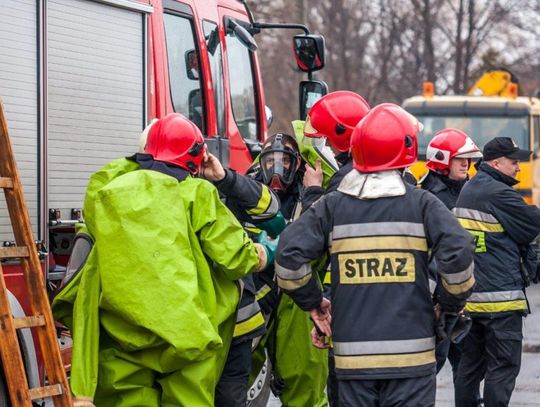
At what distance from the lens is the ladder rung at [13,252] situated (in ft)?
16.8

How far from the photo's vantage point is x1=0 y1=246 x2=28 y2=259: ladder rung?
5.13 m

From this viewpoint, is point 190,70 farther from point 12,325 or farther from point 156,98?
point 12,325

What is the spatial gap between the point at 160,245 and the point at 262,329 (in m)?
1.23

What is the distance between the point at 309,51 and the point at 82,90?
10.3 ft

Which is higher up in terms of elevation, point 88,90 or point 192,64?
point 192,64

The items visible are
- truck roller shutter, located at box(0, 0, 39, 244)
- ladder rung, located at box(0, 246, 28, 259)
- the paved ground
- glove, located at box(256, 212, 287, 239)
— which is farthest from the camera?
the paved ground

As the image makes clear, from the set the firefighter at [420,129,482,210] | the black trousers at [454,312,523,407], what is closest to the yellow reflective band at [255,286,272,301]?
the black trousers at [454,312,523,407]

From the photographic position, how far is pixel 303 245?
5.02 metres

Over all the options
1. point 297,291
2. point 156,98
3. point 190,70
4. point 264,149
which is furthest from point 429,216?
point 190,70

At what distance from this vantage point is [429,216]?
4.90 m

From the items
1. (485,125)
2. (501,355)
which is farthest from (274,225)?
(485,125)

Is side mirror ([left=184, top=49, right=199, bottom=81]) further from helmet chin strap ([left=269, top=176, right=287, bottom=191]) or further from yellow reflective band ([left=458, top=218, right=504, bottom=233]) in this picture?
yellow reflective band ([left=458, top=218, right=504, bottom=233])

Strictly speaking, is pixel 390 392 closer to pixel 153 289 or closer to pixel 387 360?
pixel 387 360

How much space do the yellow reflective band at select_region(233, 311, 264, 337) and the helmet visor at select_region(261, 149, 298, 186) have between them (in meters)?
0.94
